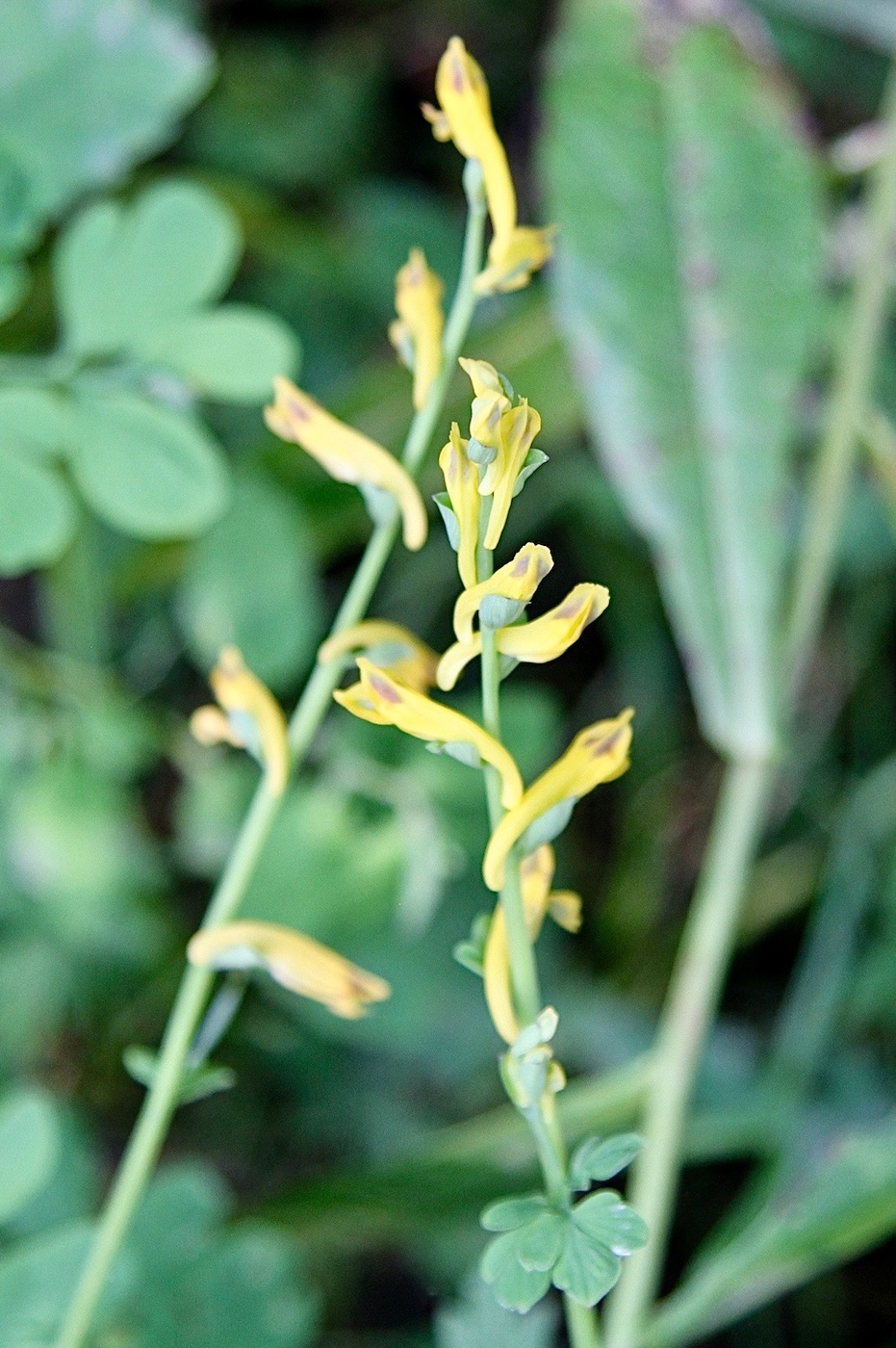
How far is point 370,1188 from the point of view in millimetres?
1062

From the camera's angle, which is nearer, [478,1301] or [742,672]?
[478,1301]

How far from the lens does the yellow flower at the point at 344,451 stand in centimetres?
59

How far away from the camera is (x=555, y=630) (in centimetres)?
42

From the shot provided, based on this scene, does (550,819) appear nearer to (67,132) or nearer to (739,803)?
(739,803)

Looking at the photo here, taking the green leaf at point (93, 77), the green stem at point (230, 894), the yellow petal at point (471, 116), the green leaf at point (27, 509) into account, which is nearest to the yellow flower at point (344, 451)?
the green stem at point (230, 894)

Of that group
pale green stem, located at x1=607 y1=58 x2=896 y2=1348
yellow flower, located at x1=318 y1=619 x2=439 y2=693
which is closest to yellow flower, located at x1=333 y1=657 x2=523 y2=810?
yellow flower, located at x1=318 y1=619 x2=439 y2=693

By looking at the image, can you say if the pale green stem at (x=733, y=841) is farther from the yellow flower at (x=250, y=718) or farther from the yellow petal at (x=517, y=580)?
the yellow petal at (x=517, y=580)

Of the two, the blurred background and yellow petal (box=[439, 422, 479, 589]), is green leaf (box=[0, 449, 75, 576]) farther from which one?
yellow petal (box=[439, 422, 479, 589])

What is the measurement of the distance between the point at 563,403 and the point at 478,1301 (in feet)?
2.79

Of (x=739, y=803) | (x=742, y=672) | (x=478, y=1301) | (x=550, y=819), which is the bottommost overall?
(x=478, y=1301)

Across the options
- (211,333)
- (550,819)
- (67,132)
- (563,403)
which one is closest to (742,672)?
(563,403)

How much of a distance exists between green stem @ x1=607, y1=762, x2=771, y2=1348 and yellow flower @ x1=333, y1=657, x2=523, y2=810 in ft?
1.72

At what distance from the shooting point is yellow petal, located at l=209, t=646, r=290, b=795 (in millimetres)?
617

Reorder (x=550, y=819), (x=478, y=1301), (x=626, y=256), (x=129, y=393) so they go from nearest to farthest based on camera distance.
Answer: (x=550, y=819)
(x=478, y=1301)
(x=129, y=393)
(x=626, y=256)
